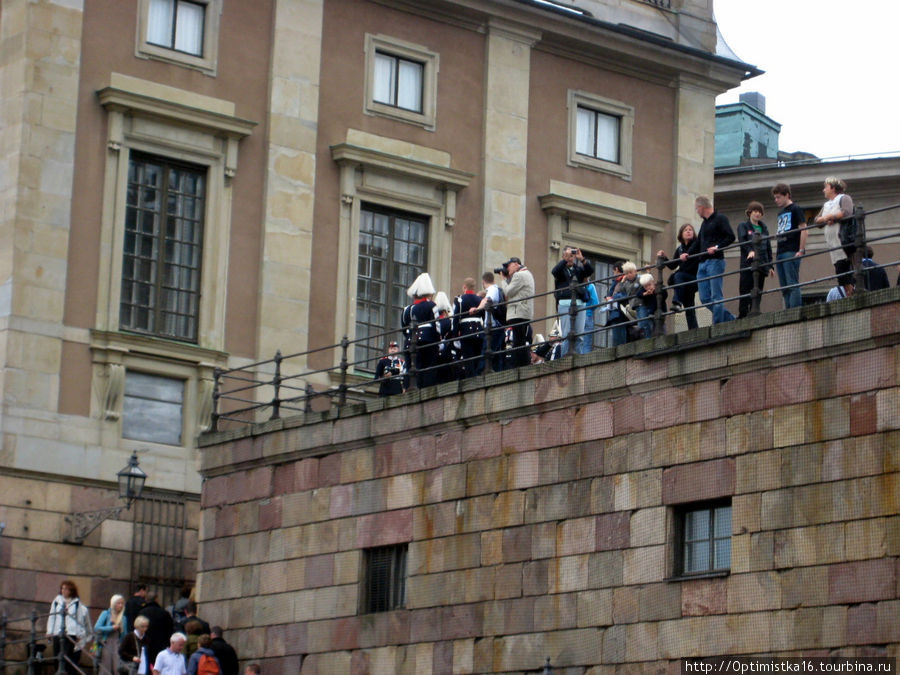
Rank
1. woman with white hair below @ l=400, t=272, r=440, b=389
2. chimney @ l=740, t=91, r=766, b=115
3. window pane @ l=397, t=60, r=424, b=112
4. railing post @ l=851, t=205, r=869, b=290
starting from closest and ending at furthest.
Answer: railing post @ l=851, t=205, r=869, b=290 → woman with white hair below @ l=400, t=272, r=440, b=389 → window pane @ l=397, t=60, r=424, b=112 → chimney @ l=740, t=91, r=766, b=115

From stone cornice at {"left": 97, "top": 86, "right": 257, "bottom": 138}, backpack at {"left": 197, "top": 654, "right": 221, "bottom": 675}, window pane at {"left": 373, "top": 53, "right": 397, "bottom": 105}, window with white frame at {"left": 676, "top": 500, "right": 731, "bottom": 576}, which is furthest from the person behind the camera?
window pane at {"left": 373, "top": 53, "right": 397, "bottom": 105}

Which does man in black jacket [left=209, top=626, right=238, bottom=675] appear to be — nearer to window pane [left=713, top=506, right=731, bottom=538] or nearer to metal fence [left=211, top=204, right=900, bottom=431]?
metal fence [left=211, top=204, right=900, bottom=431]

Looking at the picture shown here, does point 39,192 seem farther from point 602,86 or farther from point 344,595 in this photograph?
point 602,86

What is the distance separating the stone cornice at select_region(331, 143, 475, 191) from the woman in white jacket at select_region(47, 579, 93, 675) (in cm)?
1088

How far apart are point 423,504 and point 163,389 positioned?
9.33 metres

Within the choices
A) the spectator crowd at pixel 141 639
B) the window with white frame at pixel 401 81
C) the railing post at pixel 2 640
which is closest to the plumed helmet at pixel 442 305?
the spectator crowd at pixel 141 639

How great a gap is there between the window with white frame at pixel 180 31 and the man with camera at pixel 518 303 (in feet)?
35.3

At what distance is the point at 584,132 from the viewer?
1628 inches

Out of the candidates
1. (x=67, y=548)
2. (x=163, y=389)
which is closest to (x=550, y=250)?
(x=163, y=389)

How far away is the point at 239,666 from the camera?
29094mm

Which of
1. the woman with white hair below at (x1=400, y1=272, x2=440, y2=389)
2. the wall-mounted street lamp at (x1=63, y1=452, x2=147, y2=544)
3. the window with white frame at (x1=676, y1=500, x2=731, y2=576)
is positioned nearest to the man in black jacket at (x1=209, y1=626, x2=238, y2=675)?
the woman with white hair below at (x1=400, y1=272, x2=440, y2=389)

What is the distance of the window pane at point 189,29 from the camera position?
36.0 m

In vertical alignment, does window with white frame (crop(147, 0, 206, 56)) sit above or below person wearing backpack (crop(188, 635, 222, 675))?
above

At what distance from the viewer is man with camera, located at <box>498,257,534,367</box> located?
1061 inches
